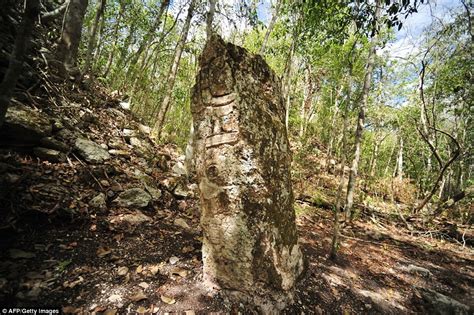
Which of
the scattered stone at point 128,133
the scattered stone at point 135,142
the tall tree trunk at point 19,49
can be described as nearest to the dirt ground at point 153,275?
the tall tree trunk at point 19,49

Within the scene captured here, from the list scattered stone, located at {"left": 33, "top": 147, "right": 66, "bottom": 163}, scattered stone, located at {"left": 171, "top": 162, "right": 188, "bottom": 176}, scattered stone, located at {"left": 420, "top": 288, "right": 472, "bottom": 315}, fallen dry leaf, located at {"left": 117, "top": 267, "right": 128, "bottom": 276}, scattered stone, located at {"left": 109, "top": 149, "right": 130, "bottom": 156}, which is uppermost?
scattered stone, located at {"left": 109, "top": 149, "right": 130, "bottom": 156}

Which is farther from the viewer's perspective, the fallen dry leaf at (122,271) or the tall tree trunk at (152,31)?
the tall tree trunk at (152,31)

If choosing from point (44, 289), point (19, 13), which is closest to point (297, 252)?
point (44, 289)

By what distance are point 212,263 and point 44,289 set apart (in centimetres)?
151

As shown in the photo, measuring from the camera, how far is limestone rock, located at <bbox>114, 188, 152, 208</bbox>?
3722 millimetres

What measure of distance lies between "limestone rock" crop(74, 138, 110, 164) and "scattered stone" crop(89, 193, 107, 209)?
859 millimetres

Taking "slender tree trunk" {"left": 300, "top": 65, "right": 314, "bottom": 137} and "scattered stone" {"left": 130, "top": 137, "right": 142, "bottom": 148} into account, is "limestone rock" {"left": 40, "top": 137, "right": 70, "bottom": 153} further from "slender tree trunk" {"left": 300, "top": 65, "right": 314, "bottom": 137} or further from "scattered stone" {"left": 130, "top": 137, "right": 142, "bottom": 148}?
"slender tree trunk" {"left": 300, "top": 65, "right": 314, "bottom": 137}

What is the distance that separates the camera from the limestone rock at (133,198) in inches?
147

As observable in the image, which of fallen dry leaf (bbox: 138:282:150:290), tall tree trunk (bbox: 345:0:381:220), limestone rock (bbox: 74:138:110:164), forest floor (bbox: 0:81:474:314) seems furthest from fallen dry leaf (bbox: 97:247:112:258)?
tall tree trunk (bbox: 345:0:381:220)

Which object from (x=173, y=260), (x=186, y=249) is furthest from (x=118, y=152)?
(x=173, y=260)

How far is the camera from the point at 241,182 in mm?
2398

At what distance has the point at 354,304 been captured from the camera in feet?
9.56

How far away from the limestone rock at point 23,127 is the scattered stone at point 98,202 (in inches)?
46.8

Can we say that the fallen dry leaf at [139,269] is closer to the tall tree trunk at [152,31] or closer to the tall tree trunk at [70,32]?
the tall tree trunk at [70,32]
